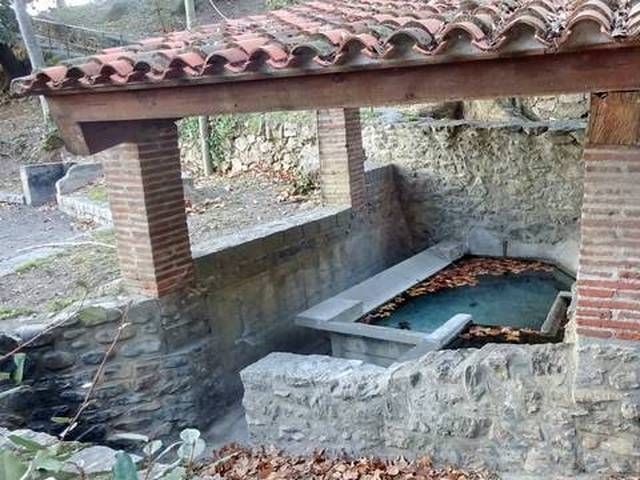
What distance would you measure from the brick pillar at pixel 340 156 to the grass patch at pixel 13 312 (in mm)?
4360

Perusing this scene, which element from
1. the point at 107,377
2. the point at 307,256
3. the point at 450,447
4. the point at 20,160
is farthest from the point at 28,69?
the point at 450,447

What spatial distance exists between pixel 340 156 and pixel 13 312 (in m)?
4.63

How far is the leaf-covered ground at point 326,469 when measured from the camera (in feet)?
14.1

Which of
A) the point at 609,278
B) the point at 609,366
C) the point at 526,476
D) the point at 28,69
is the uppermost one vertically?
the point at 28,69

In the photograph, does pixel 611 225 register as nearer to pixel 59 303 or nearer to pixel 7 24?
pixel 59 303

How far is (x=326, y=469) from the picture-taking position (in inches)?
181

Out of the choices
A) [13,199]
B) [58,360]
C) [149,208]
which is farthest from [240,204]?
[13,199]

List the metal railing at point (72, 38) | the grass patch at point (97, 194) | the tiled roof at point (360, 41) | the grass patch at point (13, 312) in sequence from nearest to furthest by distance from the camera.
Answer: the tiled roof at point (360, 41) → the grass patch at point (13, 312) → the grass patch at point (97, 194) → the metal railing at point (72, 38)

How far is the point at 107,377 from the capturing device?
5.55 meters

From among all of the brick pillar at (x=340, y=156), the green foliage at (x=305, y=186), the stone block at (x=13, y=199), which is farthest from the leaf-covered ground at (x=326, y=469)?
the stone block at (x=13, y=199)

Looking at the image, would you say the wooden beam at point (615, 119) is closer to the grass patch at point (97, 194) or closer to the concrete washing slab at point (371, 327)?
the concrete washing slab at point (371, 327)

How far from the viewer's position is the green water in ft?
25.7

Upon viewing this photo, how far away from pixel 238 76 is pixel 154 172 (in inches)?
75.5

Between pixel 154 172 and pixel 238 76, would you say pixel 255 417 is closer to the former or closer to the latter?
pixel 154 172
